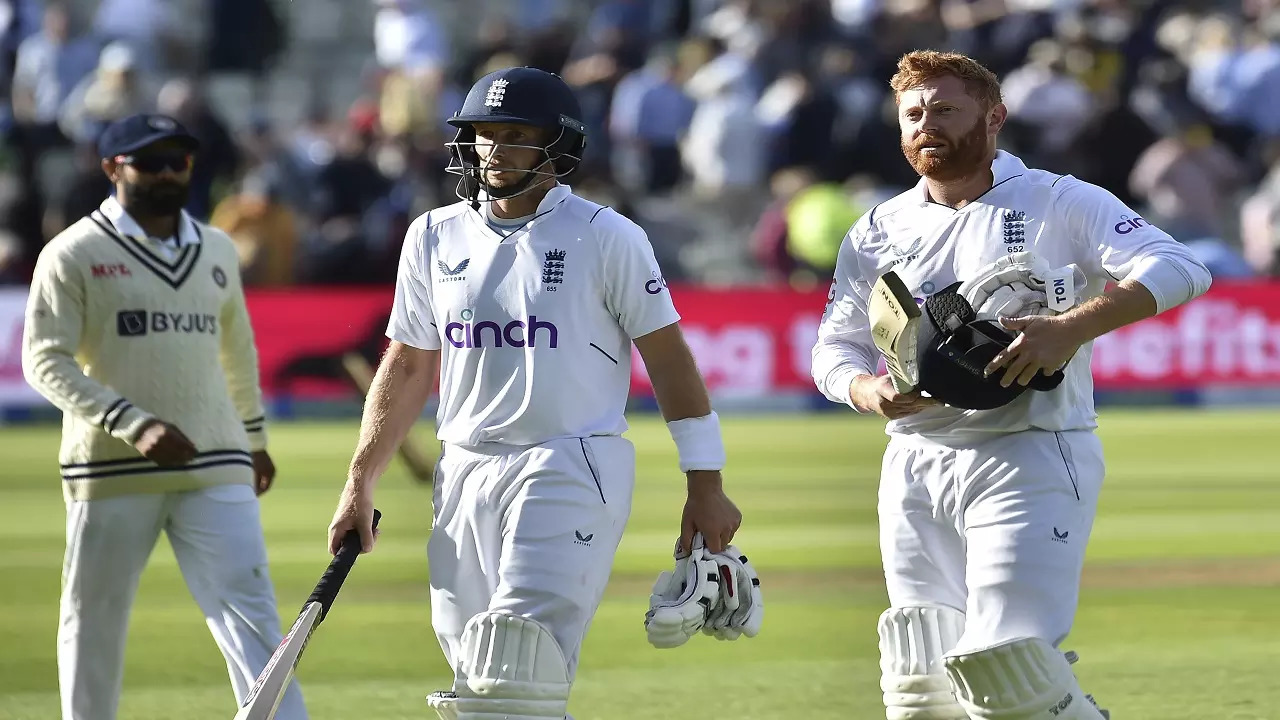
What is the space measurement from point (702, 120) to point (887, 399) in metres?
16.1

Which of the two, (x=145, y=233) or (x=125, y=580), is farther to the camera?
(x=145, y=233)

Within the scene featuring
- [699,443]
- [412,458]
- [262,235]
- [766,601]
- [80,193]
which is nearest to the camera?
[699,443]

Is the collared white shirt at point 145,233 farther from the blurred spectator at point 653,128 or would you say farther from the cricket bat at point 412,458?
the blurred spectator at point 653,128

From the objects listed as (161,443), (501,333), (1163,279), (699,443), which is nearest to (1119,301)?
(1163,279)

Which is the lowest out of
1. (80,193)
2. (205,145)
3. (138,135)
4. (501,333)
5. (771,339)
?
(771,339)

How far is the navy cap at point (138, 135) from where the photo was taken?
6277mm

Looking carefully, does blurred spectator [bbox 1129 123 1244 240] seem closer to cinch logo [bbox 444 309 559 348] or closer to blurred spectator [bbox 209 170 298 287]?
blurred spectator [bbox 209 170 298 287]

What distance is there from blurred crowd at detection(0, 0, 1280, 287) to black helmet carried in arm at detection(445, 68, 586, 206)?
1403 cm

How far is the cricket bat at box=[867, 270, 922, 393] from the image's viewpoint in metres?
4.90

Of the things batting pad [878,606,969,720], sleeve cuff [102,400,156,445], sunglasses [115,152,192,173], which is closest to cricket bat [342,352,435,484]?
sunglasses [115,152,192,173]

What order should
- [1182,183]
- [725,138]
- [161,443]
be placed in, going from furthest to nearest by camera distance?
[725,138] < [1182,183] < [161,443]

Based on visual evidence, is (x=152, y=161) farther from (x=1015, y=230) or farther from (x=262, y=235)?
(x=262, y=235)

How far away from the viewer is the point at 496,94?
503 centimetres

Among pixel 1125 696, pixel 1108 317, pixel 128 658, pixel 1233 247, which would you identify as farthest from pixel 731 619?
pixel 1233 247
